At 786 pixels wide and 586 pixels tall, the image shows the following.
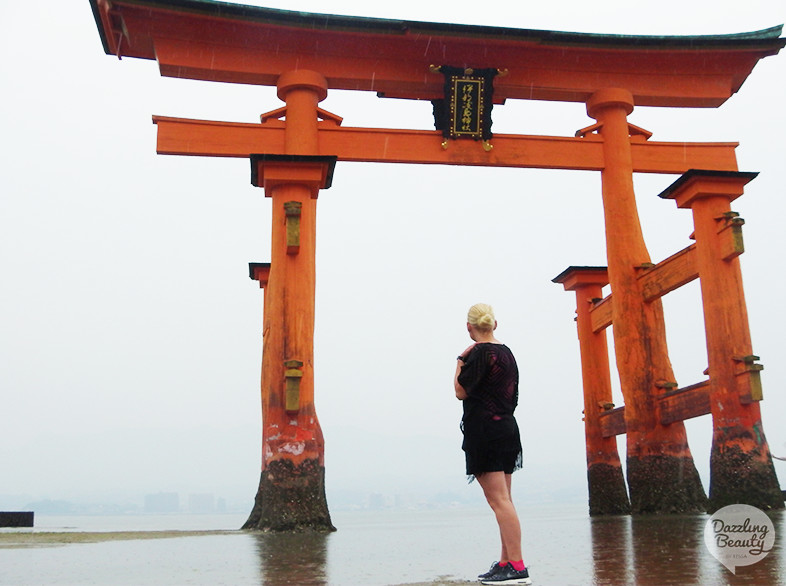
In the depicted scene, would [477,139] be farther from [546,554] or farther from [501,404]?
[501,404]

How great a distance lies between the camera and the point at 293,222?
10469 mm

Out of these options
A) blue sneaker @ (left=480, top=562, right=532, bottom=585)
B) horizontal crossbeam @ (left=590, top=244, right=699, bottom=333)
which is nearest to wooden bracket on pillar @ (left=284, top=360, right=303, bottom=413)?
horizontal crossbeam @ (left=590, top=244, right=699, bottom=333)

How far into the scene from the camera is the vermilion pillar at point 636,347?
11.6 metres

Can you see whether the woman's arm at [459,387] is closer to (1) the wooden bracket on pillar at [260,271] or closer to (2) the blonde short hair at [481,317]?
(2) the blonde short hair at [481,317]

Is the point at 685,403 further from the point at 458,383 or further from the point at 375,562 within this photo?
the point at 458,383

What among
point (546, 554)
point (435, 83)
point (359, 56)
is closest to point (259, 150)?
point (359, 56)

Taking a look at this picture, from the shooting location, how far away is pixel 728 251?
11.1 m

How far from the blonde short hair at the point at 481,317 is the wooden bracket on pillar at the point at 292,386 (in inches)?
236

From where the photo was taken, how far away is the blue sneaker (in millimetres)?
3857

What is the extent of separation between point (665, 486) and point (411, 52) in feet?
24.0

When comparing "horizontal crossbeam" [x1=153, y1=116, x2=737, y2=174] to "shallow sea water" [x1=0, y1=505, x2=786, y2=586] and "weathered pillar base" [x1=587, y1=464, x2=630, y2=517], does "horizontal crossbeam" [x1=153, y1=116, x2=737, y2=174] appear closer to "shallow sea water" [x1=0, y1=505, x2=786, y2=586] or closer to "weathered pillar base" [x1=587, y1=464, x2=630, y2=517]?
"weathered pillar base" [x1=587, y1=464, x2=630, y2=517]

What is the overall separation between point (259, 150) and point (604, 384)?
7.26 metres

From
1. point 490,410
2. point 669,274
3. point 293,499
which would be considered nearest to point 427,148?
point 669,274

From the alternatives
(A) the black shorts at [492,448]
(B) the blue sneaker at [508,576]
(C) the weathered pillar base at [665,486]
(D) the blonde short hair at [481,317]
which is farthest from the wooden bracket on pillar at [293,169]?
(B) the blue sneaker at [508,576]
